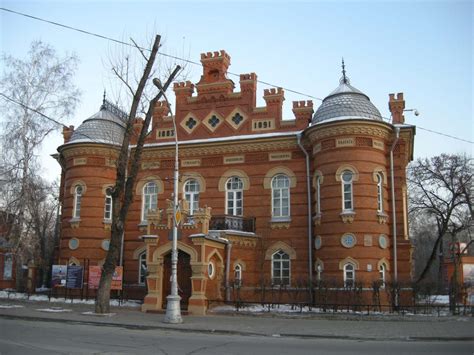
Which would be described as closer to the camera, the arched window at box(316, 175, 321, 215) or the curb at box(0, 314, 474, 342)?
the curb at box(0, 314, 474, 342)

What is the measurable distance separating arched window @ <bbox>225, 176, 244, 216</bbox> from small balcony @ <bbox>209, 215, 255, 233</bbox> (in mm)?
948

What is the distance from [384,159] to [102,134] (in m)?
15.6

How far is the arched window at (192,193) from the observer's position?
28.0 meters

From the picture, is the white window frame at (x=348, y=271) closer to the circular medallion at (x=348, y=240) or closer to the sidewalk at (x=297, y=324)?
the circular medallion at (x=348, y=240)

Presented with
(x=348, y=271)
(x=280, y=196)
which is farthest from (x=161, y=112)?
(x=348, y=271)

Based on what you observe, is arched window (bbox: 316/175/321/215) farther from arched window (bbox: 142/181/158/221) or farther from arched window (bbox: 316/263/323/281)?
arched window (bbox: 142/181/158/221)

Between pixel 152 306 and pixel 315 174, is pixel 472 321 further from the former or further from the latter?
pixel 152 306

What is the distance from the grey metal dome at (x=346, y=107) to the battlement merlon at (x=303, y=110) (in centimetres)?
80

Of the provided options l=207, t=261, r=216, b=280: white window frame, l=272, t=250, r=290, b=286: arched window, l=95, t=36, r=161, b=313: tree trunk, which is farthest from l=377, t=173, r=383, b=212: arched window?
l=95, t=36, r=161, b=313: tree trunk

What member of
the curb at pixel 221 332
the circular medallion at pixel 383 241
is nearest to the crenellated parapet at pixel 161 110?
the circular medallion at pixel 383 241

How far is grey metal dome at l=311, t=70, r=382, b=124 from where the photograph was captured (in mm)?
24469

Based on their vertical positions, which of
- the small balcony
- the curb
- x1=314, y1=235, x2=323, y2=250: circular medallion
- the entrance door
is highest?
the small balcony

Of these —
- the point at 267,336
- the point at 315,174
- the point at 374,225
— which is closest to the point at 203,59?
the point at 315,174

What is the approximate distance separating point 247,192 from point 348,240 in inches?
243
